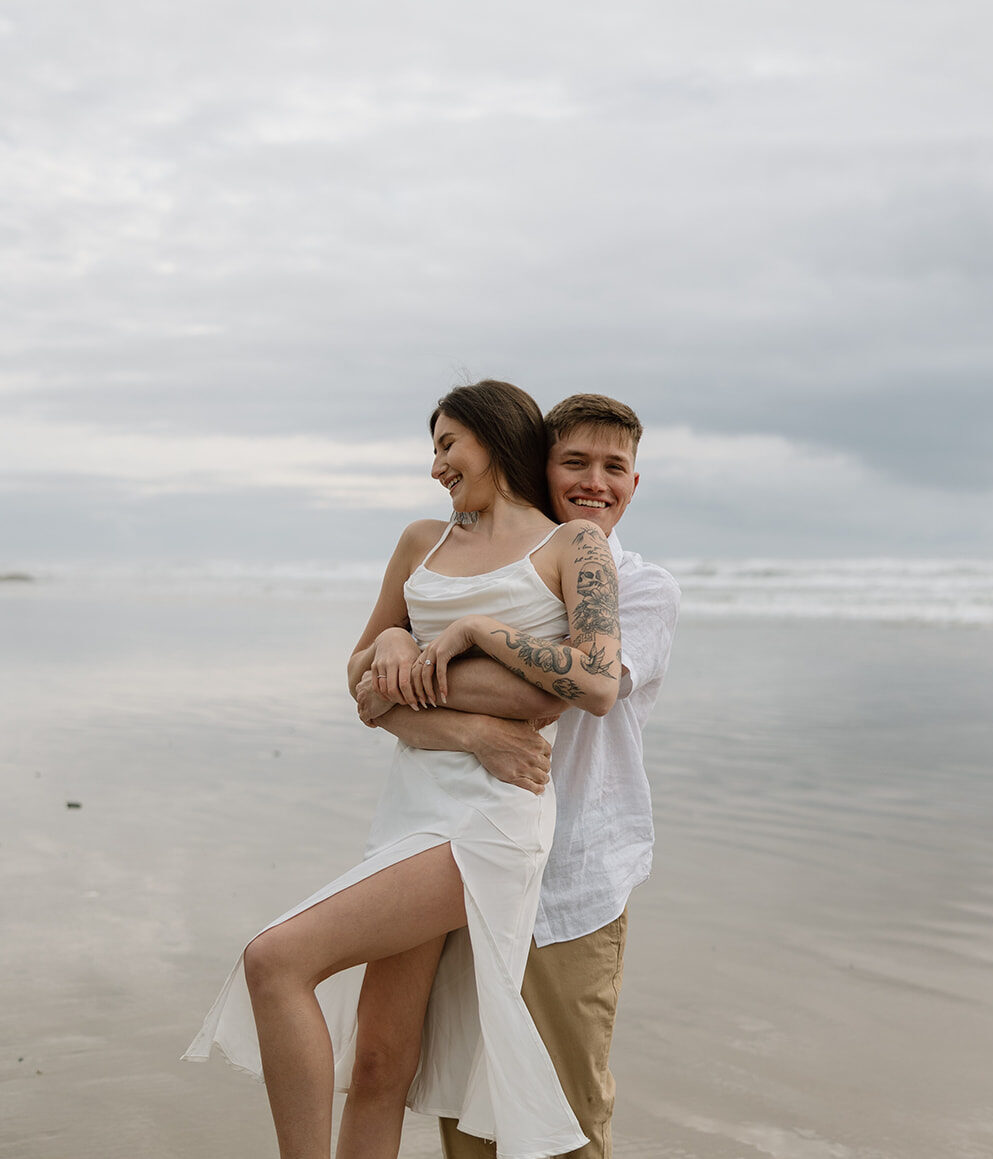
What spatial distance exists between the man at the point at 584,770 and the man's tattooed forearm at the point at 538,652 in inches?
3.1

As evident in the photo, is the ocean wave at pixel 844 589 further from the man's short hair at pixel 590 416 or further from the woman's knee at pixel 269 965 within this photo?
the woman's knee at pixel 269 965

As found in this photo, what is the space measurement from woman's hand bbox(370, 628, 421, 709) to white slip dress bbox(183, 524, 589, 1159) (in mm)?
85

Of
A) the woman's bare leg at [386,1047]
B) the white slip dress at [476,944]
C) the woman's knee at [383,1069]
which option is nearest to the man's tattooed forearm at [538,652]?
the white slip dress at [476,944]

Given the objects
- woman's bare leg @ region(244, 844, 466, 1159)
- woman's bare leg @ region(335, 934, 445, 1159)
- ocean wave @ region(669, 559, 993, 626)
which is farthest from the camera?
ocean wave @ region(669, 559, 993, 626)

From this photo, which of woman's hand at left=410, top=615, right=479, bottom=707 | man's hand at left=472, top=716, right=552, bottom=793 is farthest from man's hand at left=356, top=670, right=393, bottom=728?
man's hand at left=472, top=716, right=552, bottom=793

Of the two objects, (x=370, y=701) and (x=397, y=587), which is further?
(x=397, y=587)

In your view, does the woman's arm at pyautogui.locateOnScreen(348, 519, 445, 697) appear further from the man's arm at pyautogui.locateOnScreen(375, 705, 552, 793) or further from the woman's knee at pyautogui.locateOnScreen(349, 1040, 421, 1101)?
the woman's knee at pyautogui.locateOnScreen(349, 1040, 421, 1101)

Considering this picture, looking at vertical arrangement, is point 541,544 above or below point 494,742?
above

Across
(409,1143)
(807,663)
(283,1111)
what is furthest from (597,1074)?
(807,663)

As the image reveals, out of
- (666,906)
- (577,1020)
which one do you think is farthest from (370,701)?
(666,906)

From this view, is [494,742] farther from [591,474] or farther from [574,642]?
[591,474]

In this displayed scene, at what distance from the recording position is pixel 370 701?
105 inches

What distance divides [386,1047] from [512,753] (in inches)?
28.5

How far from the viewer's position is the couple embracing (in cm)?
234
